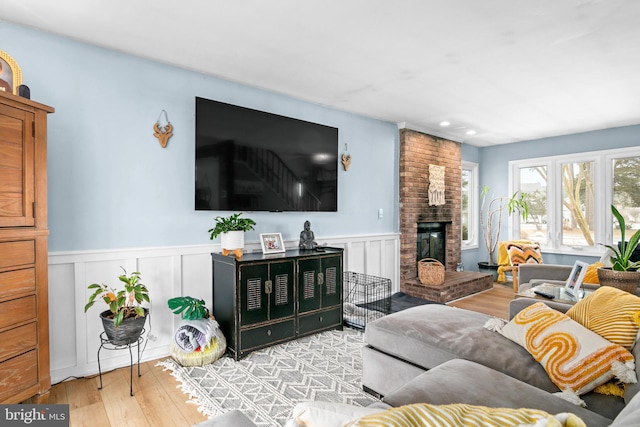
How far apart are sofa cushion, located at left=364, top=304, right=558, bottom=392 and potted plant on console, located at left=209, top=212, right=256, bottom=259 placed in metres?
1.25

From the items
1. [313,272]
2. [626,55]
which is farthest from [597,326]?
[626,55]

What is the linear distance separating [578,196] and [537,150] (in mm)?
948

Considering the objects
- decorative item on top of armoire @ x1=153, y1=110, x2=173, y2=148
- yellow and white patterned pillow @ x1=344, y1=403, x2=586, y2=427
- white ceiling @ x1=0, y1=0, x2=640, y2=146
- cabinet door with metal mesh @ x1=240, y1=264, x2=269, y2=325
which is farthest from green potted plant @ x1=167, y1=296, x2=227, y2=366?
yellow and white patterned pillow @ x1=344, y1=403, x2=586, y2=427

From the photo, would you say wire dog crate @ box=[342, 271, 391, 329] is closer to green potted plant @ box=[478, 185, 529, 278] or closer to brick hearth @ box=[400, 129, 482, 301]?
brick hearth @ box=[400, 129, 482, 301]

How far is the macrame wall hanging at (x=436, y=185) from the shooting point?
5.11m

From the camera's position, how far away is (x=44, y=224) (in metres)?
2.04

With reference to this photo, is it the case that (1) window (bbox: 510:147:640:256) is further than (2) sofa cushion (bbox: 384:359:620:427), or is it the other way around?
(1) window (bbox: 510:147:640:256)

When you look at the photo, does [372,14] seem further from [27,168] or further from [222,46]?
[27,168]

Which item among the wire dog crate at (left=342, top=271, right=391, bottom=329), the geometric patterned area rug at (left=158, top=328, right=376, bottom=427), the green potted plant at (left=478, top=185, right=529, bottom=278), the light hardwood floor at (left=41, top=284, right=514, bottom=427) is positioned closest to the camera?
the light hardwood floor at (left=41, top=284, right=514, bottom=427)

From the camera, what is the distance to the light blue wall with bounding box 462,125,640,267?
4.92 metres

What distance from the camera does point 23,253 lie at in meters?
1.92

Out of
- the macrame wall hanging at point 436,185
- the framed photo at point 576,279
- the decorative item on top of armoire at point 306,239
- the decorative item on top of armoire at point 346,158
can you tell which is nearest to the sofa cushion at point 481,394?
the framed photo at point 576,279

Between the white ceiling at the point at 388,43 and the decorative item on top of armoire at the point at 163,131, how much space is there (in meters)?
0.48

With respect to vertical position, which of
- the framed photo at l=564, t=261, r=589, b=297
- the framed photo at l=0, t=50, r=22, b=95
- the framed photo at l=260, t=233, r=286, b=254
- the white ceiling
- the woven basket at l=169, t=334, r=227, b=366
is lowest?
the woven basket at l=169, t=334, r=227, b=366
